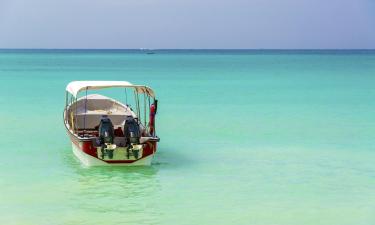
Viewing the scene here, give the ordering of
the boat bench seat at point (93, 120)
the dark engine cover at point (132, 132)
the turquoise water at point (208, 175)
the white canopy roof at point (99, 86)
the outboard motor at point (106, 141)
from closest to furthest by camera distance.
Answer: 1. the turquoise water at point (208, 175)
2. the outboard motor at point (106, 141)
3. the dark engine cover at point (132, 132)
4. the white canopy roof at point (99, 86)
5. the boat bench seat at point (93, 120)

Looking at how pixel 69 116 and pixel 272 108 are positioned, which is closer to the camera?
pixel 69 116

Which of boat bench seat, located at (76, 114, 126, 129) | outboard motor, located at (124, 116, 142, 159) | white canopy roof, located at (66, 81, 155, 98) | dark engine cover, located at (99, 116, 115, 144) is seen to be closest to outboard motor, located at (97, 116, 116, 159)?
dark engine cover, located at (99, 116, 115, 144)

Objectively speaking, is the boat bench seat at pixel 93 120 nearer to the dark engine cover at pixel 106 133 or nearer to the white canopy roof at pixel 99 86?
the white canopy roof at pixel 99 86

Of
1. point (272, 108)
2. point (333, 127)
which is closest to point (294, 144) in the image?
point (333, 127)

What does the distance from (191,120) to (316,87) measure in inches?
864

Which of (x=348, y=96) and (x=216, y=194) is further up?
(x=348, y=96)

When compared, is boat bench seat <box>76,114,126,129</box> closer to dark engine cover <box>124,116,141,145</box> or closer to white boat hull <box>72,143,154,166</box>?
white boat hull <box>72,143,154,166</box>

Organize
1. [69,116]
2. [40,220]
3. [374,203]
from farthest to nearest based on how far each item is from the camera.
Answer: [69,116] → [374,203] → [40,220]

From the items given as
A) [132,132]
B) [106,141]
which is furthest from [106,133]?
Answer: [132,132]

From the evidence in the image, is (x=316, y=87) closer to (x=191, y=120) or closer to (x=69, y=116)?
(x=191, y=120)

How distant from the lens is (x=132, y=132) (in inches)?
584

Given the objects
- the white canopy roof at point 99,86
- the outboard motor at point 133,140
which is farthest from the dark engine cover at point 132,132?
the white canopy roof at point 99,86

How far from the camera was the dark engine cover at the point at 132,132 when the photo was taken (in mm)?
14750

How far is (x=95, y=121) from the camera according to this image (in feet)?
57.2
